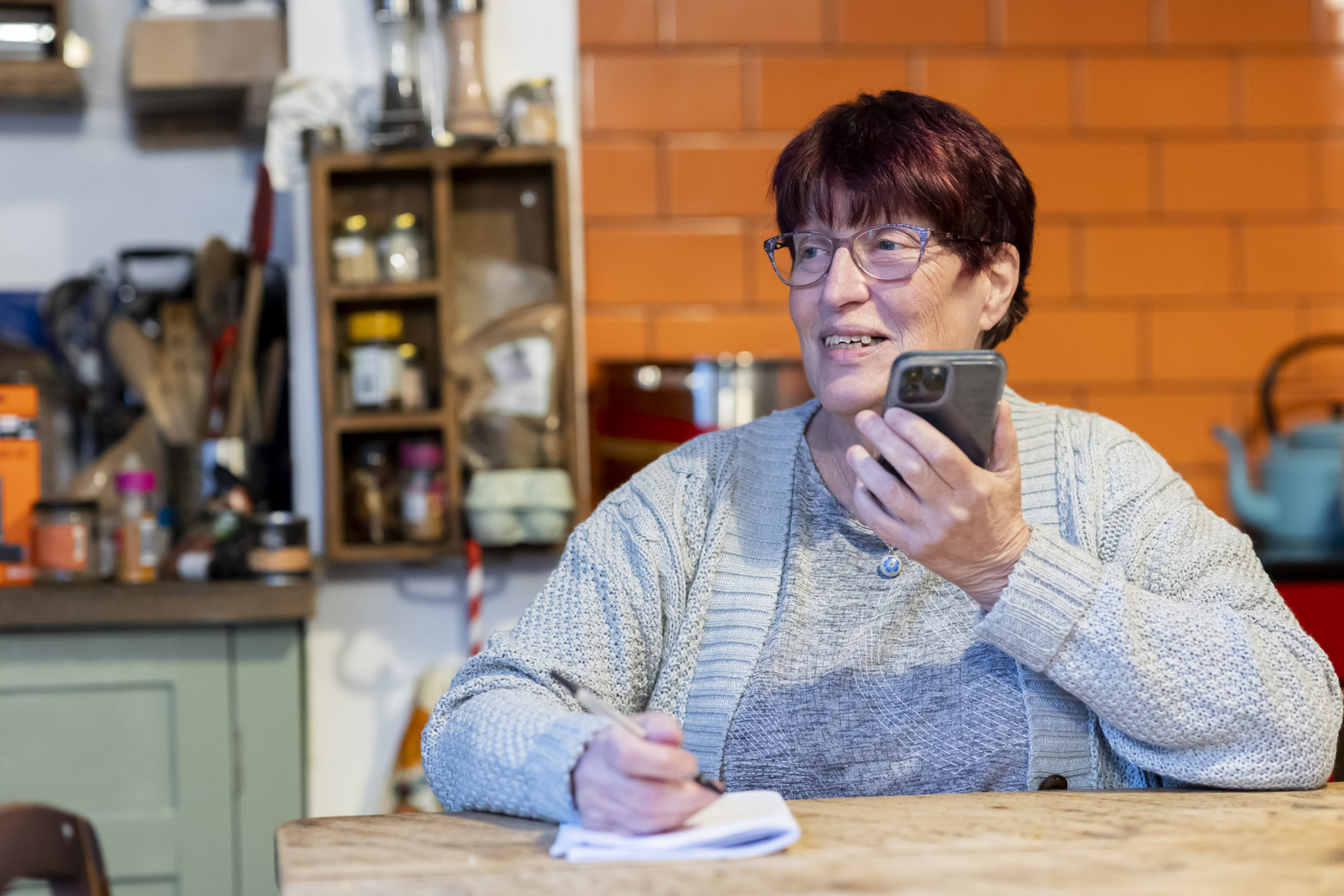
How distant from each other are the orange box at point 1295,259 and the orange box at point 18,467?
7.80 feet

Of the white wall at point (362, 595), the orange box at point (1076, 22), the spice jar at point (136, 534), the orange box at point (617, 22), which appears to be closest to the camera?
the spice jar at point (136, 534)

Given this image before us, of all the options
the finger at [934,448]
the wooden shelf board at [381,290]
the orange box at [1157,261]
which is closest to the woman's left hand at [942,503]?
the finger at [934,448]

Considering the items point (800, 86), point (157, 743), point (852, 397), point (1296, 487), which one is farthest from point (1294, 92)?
point (157, 743)

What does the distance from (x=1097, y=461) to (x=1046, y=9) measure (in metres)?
1.58

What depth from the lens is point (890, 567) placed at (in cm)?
127

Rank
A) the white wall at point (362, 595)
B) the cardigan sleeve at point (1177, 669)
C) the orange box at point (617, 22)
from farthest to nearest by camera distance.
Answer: the orange box at point (617, 22)
the white wall at point (362, 595)
the cardigan sleeve at point (1177, 669)

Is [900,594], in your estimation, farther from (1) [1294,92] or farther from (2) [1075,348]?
(1) [1294,92]

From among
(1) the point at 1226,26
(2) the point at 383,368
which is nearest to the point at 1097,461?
(2) the point at 383,368

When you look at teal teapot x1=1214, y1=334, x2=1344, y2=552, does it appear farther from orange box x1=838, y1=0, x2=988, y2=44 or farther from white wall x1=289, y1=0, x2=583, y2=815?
white wall x1=289, y1=0, x2=583, y2=815

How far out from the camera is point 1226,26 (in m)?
2.58

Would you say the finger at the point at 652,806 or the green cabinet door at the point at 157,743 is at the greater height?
the finger at the point at 652,806

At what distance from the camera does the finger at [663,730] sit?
91 centimetres

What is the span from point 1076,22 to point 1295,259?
0.67 m

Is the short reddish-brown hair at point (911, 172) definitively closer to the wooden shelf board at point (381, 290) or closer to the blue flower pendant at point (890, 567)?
the blue flower pendant at point (890, 567)
